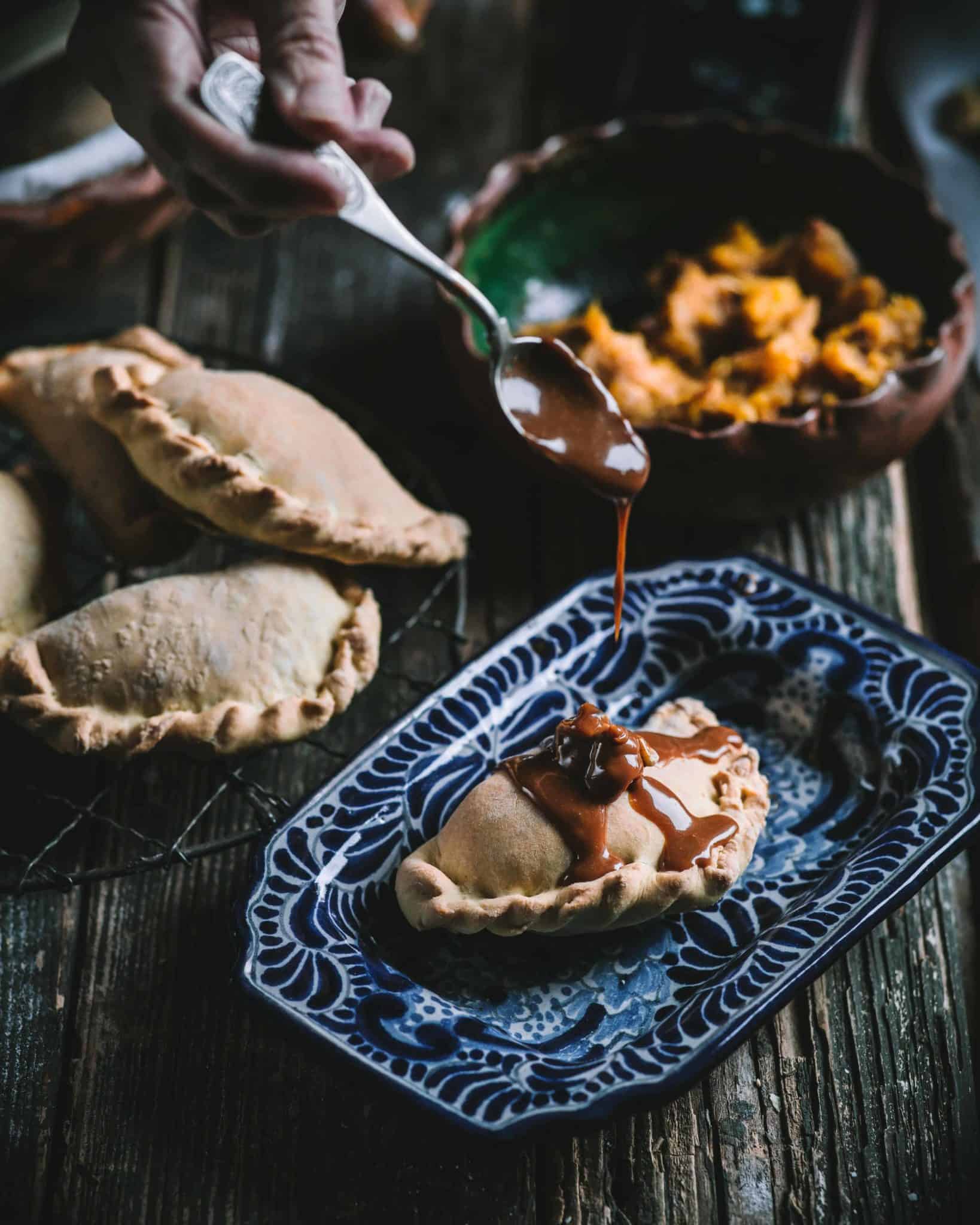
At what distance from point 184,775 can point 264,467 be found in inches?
20.4

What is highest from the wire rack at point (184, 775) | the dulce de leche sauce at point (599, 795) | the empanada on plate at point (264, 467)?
the empanada on plate at point (264, 467)

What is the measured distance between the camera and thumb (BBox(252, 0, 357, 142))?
5.18ft

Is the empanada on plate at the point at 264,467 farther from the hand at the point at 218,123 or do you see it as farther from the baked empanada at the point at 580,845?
the baked empanada at the point at 580,845

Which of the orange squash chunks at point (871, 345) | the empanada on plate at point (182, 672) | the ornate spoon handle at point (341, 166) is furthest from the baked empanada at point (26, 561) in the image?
the orange squash chunks at point (871, 345)

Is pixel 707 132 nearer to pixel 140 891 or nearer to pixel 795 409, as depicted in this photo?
pixel 795 409

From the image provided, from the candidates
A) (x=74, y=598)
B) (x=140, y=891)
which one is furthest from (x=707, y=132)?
(x=140, y=891)

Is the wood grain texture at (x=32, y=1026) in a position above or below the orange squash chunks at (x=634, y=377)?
below

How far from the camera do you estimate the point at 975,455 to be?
2.69m

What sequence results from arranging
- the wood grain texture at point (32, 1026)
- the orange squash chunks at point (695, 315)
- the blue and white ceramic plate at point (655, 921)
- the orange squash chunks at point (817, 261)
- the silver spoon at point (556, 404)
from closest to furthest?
the blue and white ceramic plate at point (655, 921) → the wood grain texture at point (32, 1026) → the silver spoon at point (556, 404) → the orange squash chunks at point (695, 315) → the orange squash chunks at point (817, 261)

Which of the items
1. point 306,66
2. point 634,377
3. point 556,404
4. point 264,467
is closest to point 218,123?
point 306,66

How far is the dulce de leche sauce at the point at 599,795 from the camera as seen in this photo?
165cm

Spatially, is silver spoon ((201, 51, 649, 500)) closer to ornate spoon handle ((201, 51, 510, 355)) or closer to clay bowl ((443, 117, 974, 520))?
ornate spoon handle ((201, 51, 510, 355))

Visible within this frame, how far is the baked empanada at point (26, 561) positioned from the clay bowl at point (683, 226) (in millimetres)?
789

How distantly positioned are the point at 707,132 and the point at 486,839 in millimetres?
1863
